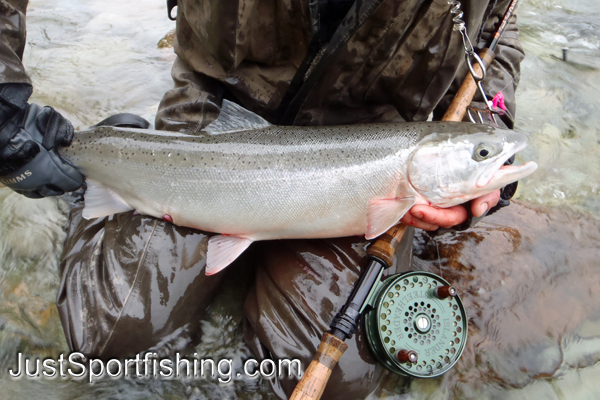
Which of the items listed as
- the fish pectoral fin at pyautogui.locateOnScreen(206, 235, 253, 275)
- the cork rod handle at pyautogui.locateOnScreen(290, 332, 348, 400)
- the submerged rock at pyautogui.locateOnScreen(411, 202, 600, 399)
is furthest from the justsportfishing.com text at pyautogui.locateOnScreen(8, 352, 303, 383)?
the submerged rock at pyautogui.locateOnScreen(411, 202, 600, 399)

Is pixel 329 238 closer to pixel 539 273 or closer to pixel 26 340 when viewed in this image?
pixel 539 273

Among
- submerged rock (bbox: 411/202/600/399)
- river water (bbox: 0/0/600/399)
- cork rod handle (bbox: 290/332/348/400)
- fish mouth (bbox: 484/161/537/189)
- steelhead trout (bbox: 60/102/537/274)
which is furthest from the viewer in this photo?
submerged rock (bbox: 411/202/600/399)

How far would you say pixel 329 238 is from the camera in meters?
2.36

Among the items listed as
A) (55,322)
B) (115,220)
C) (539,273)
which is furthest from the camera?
(539,273)

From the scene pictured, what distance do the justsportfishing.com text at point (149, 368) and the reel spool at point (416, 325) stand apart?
1.46 feet

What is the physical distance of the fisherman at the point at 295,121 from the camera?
6.73ft

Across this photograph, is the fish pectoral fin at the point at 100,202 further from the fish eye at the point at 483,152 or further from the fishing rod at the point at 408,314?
the fish eye at the point at 483,152

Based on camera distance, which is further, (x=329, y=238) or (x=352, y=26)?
(x=329, y=238)

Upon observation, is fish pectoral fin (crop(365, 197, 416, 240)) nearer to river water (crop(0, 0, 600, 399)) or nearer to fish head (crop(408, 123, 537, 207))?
fish head (crop(408, 123, 537, 207))

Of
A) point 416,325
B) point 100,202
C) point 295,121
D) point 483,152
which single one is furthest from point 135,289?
point 483,152

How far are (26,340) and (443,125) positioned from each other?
8.00 feet

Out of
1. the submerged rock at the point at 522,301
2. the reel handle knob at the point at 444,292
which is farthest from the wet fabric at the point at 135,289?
the submerged rock at the point at 522,301

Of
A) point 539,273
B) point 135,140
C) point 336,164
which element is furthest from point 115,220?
point 539,273

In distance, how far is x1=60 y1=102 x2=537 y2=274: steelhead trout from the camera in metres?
2.02
